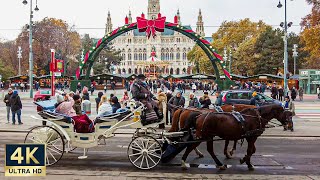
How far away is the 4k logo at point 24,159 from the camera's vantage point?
207 inches

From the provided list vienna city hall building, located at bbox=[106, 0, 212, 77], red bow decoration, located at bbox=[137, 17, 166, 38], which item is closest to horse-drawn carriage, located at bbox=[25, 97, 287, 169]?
red bow decoration, located at bbox=[137, 17, 166, 38]

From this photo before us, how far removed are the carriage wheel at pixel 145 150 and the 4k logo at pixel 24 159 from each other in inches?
140

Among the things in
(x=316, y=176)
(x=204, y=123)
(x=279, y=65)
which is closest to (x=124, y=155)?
(x=204, y=123)

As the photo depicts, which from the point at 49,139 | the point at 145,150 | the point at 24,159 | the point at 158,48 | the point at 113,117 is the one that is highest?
the point at 158,48

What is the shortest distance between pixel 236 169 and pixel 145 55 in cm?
16114

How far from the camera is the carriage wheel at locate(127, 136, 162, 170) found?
872cm

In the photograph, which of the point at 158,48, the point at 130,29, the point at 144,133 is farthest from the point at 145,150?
the point at 158,48

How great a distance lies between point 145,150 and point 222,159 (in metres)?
2.54

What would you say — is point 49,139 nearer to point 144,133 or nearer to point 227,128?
point 144,133

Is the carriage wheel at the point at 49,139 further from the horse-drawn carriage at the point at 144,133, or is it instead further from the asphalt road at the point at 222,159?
the asphalt road at the point at 222,159

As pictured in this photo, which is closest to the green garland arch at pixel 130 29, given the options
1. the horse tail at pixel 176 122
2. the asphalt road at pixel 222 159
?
the asphalt road at pixel 222 159

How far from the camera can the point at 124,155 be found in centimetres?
1045

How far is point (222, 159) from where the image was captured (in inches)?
397

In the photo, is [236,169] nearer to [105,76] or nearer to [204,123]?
[204,123]
